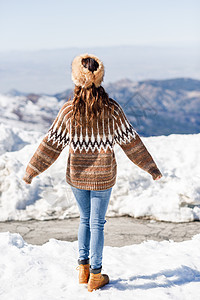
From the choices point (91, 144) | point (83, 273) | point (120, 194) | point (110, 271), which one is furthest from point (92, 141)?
point (120, 194)

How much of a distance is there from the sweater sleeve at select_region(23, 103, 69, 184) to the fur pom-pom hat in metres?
0.24

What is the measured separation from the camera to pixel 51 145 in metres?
2.94

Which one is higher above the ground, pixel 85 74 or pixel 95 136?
pixel 85 74

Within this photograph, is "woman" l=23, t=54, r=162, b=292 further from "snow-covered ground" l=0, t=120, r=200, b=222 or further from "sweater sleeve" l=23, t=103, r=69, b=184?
"snow-covered ground" l=0, t=120, r=200, b=222

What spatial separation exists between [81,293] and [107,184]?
86 centimetres

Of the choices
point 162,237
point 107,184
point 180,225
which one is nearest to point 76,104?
point 107,184

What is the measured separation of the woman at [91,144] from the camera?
2.72 m

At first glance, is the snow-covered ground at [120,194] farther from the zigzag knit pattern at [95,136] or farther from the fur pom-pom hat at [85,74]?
the fur pom-pom hat at [85,74]

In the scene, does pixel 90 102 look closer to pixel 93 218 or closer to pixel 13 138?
pixel 93 218

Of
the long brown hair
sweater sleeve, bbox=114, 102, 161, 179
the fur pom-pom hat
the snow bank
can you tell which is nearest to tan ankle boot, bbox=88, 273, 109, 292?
sweater sleeve, bbox=114, 102, 161, 179

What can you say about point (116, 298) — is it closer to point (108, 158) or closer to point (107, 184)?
point (107, 184)

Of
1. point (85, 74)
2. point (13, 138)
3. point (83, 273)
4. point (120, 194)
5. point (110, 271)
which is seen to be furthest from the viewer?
point (13, 138)

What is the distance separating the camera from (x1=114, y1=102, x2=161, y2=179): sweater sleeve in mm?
2852

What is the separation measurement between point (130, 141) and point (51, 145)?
0.61 metres
